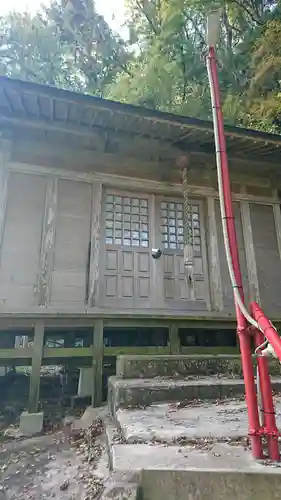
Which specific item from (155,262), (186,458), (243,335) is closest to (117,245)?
(155,262)

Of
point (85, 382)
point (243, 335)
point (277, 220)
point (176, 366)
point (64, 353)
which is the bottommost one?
point (85, 382)

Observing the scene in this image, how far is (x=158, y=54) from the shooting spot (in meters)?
10.1

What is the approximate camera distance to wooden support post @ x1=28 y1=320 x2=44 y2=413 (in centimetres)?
369

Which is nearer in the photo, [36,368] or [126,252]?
[36,368]

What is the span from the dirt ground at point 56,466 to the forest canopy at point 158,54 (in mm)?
8306

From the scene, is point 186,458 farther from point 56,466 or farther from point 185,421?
point 56,466

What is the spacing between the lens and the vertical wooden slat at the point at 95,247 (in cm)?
524

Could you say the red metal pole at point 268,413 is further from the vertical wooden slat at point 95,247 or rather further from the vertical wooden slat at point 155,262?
the vertical wooden slat at point 155,262

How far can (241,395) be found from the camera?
3258 mm

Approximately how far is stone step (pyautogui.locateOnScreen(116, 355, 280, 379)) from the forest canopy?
7.02 meters

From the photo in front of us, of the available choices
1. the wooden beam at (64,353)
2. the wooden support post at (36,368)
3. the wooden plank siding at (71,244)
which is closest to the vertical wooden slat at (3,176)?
the wooden plank siding at (71,244)

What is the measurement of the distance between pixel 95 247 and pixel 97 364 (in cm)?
202

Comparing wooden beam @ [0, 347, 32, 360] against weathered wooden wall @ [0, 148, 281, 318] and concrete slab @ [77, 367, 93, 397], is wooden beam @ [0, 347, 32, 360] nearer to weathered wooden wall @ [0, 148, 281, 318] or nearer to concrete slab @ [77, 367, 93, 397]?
concrete slab @ [77, 367, 93, 397]

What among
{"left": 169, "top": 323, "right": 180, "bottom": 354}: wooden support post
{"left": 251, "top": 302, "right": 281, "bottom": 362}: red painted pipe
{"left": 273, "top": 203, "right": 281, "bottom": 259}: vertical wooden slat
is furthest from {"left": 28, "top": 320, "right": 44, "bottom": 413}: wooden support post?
{"left": 273, "top": 203, "right": 281, "bottom": 259}: vertical wooden slat
